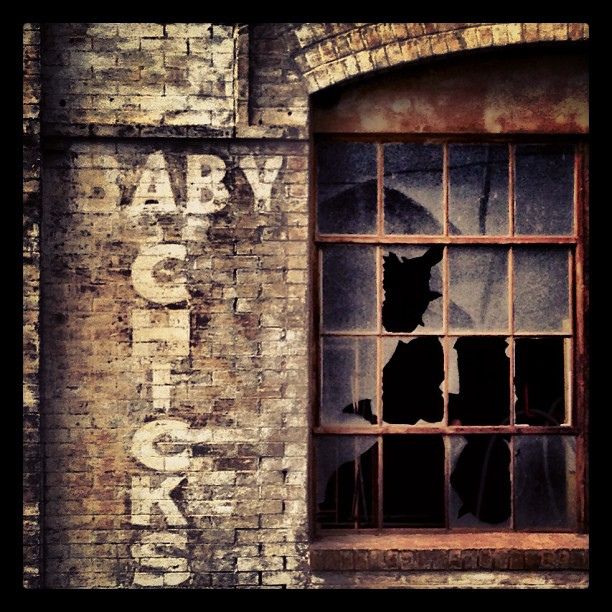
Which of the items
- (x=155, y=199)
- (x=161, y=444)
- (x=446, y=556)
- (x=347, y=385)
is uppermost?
(x=155, y=199)

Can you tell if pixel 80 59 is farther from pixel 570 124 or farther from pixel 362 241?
pixel 570 124

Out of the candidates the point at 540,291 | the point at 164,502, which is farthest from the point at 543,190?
the point at 164,502

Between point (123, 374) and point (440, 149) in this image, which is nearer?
point (123, 374)

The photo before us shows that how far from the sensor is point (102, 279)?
4.20 m

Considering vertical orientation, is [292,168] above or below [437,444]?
above

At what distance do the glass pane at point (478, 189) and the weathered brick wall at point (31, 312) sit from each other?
2237 mm

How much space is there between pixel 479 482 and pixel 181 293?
1.94 metres

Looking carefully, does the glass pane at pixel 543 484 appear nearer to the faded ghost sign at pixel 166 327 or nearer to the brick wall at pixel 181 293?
the brick wall at pixel 181 293

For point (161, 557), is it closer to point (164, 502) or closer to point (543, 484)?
point (164, 502)

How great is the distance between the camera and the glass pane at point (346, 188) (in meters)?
4.44

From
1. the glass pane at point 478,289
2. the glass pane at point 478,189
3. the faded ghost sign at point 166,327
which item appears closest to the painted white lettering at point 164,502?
the faded ghost sign at point 166,327

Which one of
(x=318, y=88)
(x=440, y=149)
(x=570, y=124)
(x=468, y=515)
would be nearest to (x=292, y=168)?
(x=318, y=88)

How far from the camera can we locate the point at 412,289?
14.6 ft

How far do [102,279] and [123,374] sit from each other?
51 cm
